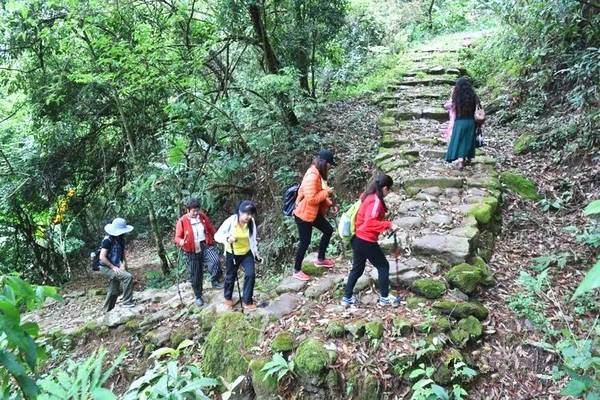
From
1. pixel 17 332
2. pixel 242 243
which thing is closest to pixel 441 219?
pixel 242 243

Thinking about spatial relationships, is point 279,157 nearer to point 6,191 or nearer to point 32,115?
point 32,115

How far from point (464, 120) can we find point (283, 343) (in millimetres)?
4438

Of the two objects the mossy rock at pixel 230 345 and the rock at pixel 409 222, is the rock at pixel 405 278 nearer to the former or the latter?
the rock at pixel 409 222

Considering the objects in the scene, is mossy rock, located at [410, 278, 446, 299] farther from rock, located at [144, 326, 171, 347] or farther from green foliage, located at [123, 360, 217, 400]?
rock, located at [144, 326, 171, 347]

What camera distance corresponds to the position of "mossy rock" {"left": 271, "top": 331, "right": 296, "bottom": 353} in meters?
4.42

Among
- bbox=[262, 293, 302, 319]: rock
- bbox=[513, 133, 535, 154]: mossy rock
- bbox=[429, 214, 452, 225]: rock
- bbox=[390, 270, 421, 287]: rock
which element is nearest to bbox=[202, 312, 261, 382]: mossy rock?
bbox=[262, 293, 302, 319]: rock

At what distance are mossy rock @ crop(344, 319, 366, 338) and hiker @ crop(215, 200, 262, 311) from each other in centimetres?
135

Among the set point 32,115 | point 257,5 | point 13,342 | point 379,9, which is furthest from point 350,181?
A: point 379,9

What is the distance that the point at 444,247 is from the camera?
17.0ft

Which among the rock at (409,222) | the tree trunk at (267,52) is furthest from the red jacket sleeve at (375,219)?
the tree trunk at (267,52)

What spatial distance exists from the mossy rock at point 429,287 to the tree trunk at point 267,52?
5268mm

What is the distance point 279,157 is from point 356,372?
5888mm

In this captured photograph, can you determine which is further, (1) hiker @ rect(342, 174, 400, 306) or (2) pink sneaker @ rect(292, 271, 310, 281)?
(2) pink sneaker @ rect(292, 271, 310, 281)

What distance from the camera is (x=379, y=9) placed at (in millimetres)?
19750
